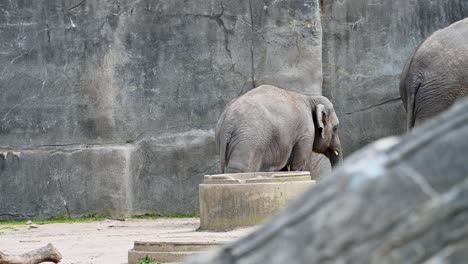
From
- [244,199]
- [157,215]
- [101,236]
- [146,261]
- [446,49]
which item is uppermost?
[446,49]

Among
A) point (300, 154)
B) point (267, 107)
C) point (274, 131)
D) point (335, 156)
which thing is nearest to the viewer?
point (267, 107)

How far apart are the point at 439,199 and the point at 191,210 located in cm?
1041

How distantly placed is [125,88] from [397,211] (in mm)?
10596

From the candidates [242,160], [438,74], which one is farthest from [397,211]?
[242,160]

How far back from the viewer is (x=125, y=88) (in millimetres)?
11938

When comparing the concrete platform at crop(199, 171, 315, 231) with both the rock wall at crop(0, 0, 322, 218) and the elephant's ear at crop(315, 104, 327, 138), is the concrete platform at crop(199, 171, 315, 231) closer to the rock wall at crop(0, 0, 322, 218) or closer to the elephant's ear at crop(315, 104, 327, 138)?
the elephant's ear at crop(315, 104, 327, 138)

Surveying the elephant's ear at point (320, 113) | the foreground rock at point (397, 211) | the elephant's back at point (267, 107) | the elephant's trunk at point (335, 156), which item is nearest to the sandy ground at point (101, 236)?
the elephant's back at point (267, 107)

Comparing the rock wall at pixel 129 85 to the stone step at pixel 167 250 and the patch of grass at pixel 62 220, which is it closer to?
the patch of grass at pixel 62 220

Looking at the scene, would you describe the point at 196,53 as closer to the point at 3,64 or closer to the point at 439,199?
the point at 3,64

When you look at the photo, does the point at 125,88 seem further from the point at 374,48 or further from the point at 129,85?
the point at 374,48

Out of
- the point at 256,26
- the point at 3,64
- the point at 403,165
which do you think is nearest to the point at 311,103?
the point at 256,26

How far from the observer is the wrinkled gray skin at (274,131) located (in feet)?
35.1

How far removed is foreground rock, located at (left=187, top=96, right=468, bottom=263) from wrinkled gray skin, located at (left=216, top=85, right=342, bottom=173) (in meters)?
9.06

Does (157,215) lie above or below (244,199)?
below
